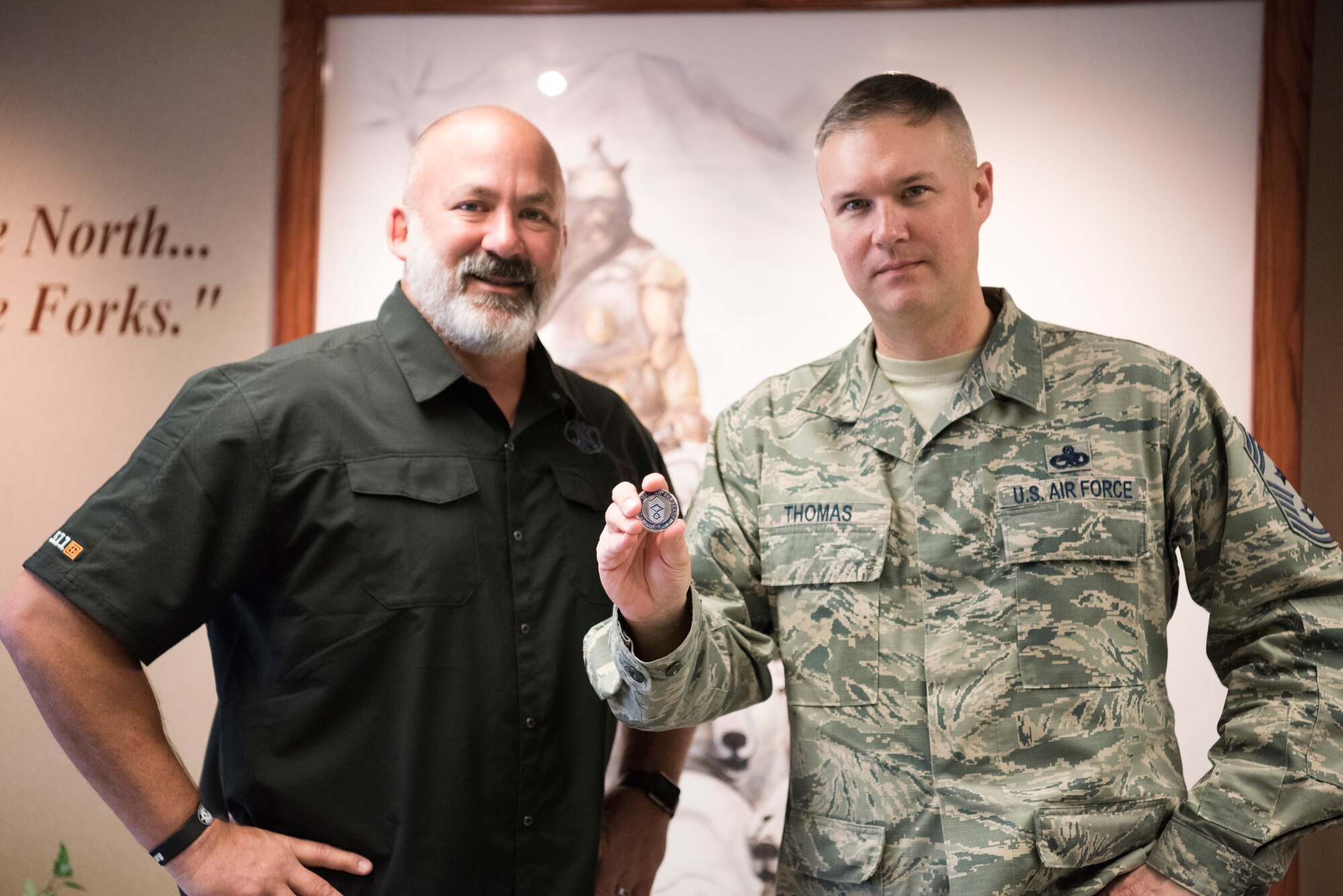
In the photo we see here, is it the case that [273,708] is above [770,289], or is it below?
below

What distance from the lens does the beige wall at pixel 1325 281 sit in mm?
2582

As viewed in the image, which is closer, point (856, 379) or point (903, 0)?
point (856, 379)

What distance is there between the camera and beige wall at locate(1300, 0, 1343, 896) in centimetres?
Answer: 258

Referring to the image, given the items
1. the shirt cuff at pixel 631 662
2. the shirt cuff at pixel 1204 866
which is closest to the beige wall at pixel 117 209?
the shirt cuff at pixel 631 662

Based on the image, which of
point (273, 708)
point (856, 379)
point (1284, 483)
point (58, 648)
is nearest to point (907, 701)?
point (856, 379)

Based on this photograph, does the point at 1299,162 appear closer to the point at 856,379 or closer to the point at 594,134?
the point at 856,379

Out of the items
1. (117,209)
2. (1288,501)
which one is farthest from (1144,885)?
(117,209)

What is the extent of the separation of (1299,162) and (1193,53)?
1.22ft

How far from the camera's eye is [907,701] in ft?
5.41

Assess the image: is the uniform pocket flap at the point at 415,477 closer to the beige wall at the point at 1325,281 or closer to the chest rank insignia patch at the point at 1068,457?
the chest rank insignia patch at the point at 1068,457

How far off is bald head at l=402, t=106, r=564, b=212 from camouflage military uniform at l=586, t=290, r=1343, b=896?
722 millimetres

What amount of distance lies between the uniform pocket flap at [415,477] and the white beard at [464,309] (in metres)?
0.23

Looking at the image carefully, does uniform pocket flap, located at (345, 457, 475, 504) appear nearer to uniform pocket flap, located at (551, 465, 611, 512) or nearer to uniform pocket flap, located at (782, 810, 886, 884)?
uniform pocket flap, located at (551, 465, 611, 512)

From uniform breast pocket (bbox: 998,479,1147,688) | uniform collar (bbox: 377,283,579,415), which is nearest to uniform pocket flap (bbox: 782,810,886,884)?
uniform breast pocket (bbox: 998,479,1147,688)
